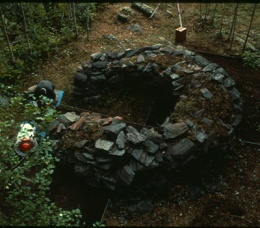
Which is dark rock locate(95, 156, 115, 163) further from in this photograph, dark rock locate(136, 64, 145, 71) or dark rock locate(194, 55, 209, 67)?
dark rock locate(194, 55, 209, 67)

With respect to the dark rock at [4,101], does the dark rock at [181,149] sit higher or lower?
higher

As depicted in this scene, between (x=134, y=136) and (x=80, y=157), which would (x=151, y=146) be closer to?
(x=134, y=136)

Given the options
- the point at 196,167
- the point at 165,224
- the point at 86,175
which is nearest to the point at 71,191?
the point at 86,175

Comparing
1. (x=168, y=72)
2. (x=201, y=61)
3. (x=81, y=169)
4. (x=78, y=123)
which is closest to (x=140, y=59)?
(x=168, y=72)

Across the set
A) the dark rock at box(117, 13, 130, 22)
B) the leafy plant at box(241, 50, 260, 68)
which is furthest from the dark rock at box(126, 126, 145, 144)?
the dark rock at box(117, 13, 130, 22)

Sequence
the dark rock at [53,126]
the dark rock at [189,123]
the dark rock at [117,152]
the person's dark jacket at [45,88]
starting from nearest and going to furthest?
the dark rock at [117,152] < the dark rock at [189,123] < the dark rock at [53,126] < the person's dark jacket at [45,88]

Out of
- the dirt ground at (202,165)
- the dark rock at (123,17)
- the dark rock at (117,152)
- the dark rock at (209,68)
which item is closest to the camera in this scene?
the dirt ground at (202,165)

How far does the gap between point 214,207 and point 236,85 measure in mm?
3538

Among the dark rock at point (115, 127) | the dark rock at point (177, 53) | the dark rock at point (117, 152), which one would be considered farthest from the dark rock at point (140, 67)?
the dark rock at point (117, 152)

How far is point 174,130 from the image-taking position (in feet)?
22.4

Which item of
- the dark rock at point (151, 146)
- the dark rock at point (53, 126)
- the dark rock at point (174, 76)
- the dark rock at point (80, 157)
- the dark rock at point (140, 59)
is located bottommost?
the dark rock at point (80, 157)

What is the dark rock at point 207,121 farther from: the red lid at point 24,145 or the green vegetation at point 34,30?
the green vegetation at point 34,30

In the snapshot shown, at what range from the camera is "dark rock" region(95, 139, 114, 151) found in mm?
6496

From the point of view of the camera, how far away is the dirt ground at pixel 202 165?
6.35m
